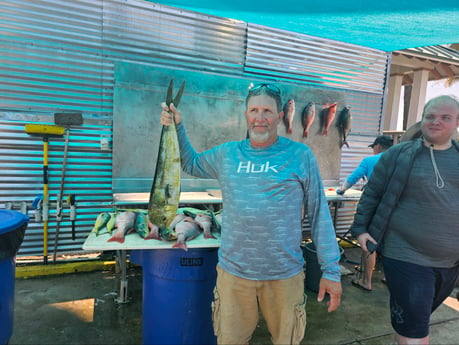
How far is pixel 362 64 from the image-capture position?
618 centimetres

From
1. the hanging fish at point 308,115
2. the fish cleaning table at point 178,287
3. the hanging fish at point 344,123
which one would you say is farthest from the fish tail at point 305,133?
the fish cleaning table at point 178,287

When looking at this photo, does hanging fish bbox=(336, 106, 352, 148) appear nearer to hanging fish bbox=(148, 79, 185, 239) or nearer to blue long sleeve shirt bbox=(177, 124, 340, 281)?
blue long sleeve shirt bbox=(177, 124, 340, 281)

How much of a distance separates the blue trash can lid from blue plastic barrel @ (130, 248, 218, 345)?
3.11 feet

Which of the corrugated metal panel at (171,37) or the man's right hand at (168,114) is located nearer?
the man's right hand at (168,114)

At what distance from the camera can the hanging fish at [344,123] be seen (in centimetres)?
564

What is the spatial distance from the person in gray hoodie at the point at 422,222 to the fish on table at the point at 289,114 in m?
2.98

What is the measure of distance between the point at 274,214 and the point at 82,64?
3.82m

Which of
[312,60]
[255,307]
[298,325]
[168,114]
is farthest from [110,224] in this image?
[312,60]

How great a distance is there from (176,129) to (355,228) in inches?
61.2

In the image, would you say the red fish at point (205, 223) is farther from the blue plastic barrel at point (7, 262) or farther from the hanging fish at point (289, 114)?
the hanging fish at point (289, 114)

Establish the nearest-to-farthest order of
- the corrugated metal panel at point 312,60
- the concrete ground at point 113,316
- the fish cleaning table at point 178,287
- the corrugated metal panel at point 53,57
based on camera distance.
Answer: the fish cleaning table at point 178,287
the concrete ground at point 113,316
the corrugated metal panel at point 53,57
the corrugated metal panel at point 312,60

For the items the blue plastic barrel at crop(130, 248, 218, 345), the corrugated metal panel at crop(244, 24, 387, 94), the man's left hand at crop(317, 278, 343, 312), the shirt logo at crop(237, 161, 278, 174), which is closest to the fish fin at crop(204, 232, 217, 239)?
the blue plastic barrel at crop(130, 248, 218, 345)

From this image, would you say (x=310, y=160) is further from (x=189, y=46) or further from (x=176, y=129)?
(x=189, y=46)

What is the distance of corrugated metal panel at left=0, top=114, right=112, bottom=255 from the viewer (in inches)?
161
